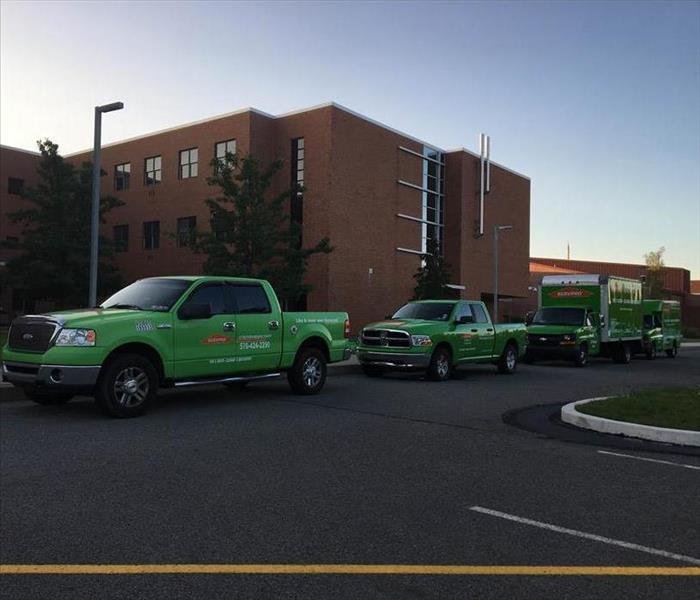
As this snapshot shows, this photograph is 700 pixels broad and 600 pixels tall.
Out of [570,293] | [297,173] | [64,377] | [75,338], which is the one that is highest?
[297,173]

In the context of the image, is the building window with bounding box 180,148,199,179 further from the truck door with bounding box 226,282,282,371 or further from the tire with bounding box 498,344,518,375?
the truck door with bounding box 226,282,282,371

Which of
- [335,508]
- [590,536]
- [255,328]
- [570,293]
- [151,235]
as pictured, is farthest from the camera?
[151,235]

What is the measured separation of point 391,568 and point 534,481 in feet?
8.58

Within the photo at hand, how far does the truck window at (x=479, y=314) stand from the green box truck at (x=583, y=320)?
5.59 m

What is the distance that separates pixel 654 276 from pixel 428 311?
183 feet

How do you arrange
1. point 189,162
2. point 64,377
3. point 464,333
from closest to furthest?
1. point 64,377
2. point 464,333
3. point 189,162

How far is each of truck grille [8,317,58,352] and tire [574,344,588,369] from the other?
57.0 ft

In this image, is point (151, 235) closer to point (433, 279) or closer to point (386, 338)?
point (433, 279)

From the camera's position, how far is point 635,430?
28.2 feet

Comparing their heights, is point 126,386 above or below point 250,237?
below

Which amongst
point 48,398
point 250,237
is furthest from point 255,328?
point 250,237

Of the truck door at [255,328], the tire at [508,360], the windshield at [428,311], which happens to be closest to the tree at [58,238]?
the windshield at [428,311]

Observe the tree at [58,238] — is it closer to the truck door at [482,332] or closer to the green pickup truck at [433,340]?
the green pickup truck at [433,340]

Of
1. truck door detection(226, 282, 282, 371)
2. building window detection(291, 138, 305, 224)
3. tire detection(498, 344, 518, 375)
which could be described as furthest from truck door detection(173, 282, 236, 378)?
building window detection(291, 138, 305, 224)
